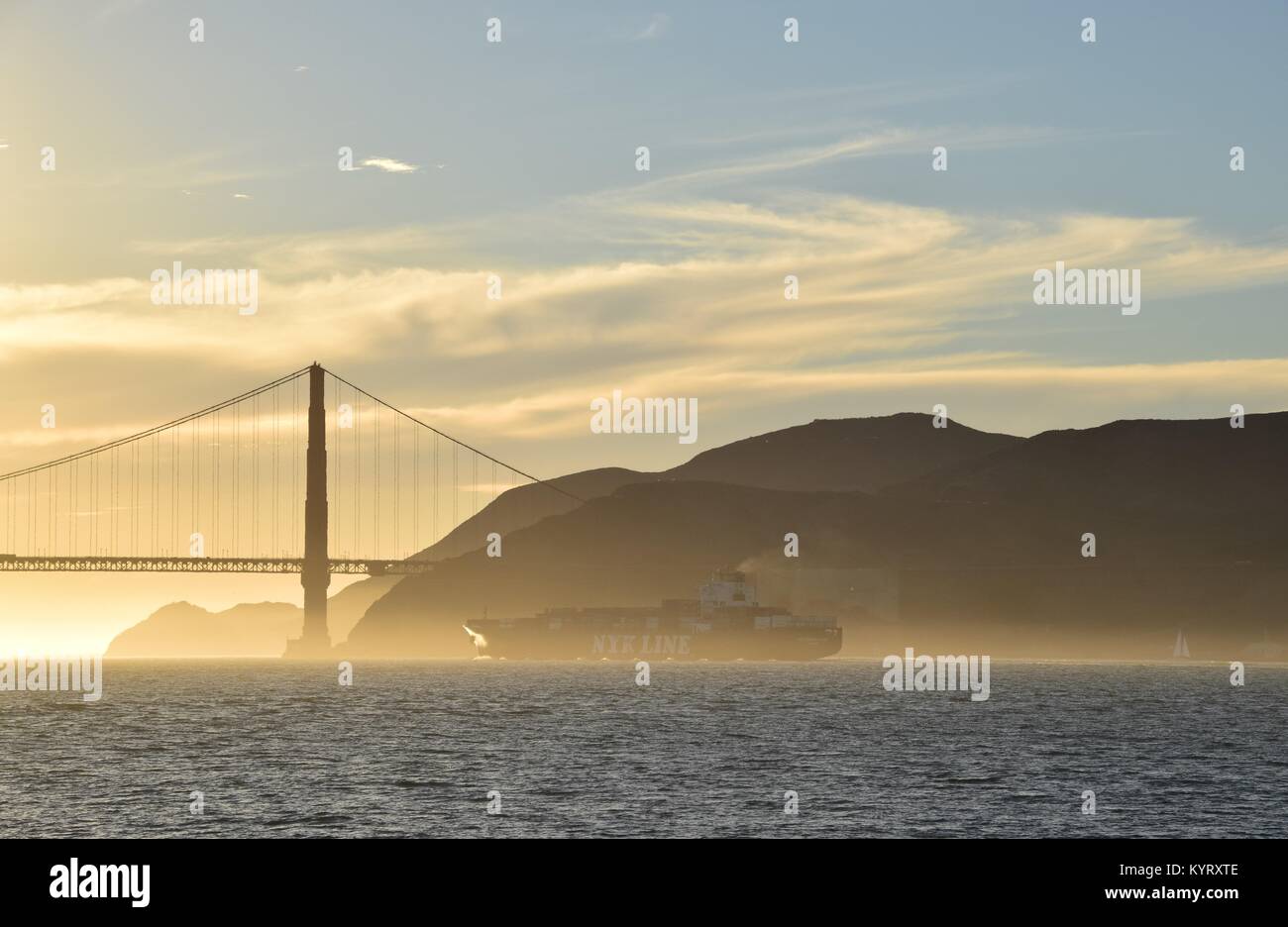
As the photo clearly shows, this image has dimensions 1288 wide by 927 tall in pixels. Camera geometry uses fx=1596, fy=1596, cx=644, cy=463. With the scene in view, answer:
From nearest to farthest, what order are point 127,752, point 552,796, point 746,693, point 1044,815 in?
1. point 1044,815
2. point 552,796
3. point 127,752
4. point 746,693

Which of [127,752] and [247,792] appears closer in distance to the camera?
[247,792]
